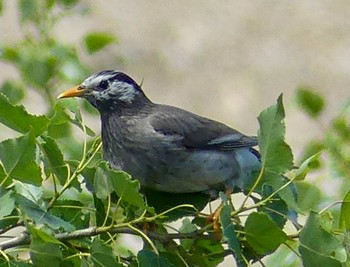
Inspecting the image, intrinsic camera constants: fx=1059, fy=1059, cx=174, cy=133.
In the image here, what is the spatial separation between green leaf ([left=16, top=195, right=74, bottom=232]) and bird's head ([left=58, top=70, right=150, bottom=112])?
1455 millimetres

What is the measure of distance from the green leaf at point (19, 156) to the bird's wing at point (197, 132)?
1265mm

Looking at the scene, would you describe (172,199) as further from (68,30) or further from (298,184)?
(68,30)

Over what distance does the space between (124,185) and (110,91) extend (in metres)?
1.55

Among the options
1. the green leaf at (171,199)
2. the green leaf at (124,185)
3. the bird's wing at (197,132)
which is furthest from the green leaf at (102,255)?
the bird's wing at (197,132)

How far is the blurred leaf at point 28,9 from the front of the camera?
4.19m

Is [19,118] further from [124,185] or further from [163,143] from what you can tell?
[163,143]

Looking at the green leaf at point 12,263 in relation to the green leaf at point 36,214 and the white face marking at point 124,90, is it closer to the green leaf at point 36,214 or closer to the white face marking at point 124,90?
the green leaf at point 36,214

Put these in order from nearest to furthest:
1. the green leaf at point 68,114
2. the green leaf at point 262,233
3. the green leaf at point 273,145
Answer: the green leaf at point 262,233, the green leaf at point 273,145, the green leaf at point 68,114

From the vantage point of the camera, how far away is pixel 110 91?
12.4 feet

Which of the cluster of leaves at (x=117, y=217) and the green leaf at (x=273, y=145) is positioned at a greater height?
the green leaf at (x=273, y=145)

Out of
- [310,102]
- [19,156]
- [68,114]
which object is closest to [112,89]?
[310,102]

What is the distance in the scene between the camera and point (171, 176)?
126 inches

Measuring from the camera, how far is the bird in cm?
327

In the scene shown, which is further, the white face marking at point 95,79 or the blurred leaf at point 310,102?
the blurred leaf at point 310,102
